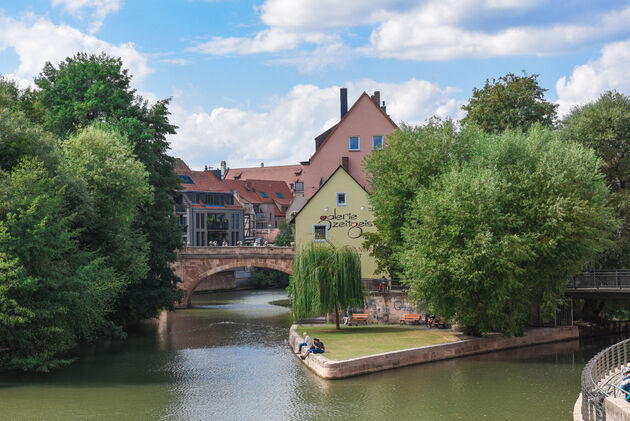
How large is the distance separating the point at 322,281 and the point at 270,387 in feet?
38.0

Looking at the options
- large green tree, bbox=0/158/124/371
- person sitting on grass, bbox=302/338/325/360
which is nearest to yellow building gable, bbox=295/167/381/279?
person sitting on grass, bbox=302/338/325/360

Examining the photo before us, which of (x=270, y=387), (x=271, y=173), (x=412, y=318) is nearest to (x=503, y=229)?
(x=412, y=318)

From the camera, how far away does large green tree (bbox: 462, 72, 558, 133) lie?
46938mm

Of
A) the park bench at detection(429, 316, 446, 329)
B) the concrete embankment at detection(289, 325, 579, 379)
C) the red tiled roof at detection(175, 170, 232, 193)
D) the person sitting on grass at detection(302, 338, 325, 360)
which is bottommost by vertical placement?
the concrete embankment at detection(289, 325, 579, 379)

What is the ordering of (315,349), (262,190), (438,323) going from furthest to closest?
(262,190) → (438,323) → (315,349)

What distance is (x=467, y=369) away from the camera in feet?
93.6

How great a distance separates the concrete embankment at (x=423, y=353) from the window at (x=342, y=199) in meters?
10.5

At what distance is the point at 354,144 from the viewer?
49.4 meters

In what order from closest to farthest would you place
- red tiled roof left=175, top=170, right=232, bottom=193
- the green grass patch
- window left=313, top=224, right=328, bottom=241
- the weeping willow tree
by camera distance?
the weeping willow tree
window left=313, top=224, right=328, bottom=241
the green grass patch
red tiled roof left=175, top=170, right=232, bottom=193

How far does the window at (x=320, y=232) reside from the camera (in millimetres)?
45469

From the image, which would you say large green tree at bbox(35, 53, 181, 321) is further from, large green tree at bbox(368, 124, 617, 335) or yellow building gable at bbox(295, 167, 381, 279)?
large green tree at bbox(368, 124, 617, 335)

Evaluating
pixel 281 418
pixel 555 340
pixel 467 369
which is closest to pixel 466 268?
pixel 467 369

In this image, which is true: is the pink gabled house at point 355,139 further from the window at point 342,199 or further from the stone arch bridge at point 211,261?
the stone arch bridge at point 211,261

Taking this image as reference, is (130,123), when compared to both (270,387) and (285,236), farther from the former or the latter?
(285,236)
